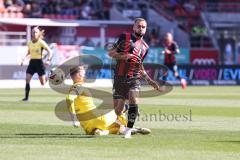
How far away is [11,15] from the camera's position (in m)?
45.4

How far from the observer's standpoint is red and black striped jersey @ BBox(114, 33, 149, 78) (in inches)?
563

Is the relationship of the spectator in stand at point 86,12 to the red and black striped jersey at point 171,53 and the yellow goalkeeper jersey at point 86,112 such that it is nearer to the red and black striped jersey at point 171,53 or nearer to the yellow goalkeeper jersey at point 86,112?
the red and black striped jersey at point 171,53

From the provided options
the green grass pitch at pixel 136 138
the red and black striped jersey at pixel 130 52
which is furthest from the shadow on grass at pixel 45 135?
the red and black striped jersey at pixel 130 52

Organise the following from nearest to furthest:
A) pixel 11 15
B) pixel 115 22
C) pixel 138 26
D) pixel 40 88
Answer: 1. pixel 138 26
2. pixel 40 88
3. pixel 11 15
4. pixel 115 22

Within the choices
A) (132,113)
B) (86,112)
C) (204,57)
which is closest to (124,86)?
(132,113)

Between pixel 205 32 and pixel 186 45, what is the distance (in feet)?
5.40

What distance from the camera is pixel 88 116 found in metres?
14.7

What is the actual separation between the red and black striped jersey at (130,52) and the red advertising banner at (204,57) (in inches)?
1310

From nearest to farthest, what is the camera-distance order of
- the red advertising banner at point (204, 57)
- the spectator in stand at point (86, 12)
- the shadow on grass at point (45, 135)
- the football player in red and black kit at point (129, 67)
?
the shadow on grass at point (45, 135) → the football player in red and black kit at point (129, 67) → the red advertising banner at point (204, 57) → the spectator in stand at point (86, 12)

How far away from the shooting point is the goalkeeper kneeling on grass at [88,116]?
14570mm

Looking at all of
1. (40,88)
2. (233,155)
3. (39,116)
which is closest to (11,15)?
(40,88)

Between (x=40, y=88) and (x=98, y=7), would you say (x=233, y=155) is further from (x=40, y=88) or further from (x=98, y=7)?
(x=98, y=7)

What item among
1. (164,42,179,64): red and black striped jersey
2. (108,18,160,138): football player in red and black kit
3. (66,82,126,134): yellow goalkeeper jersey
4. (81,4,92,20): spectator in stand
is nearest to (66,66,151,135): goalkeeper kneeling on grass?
(66,82,126,134): yellow goalkeeper jersey

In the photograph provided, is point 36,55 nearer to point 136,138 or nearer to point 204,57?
point 136,138
